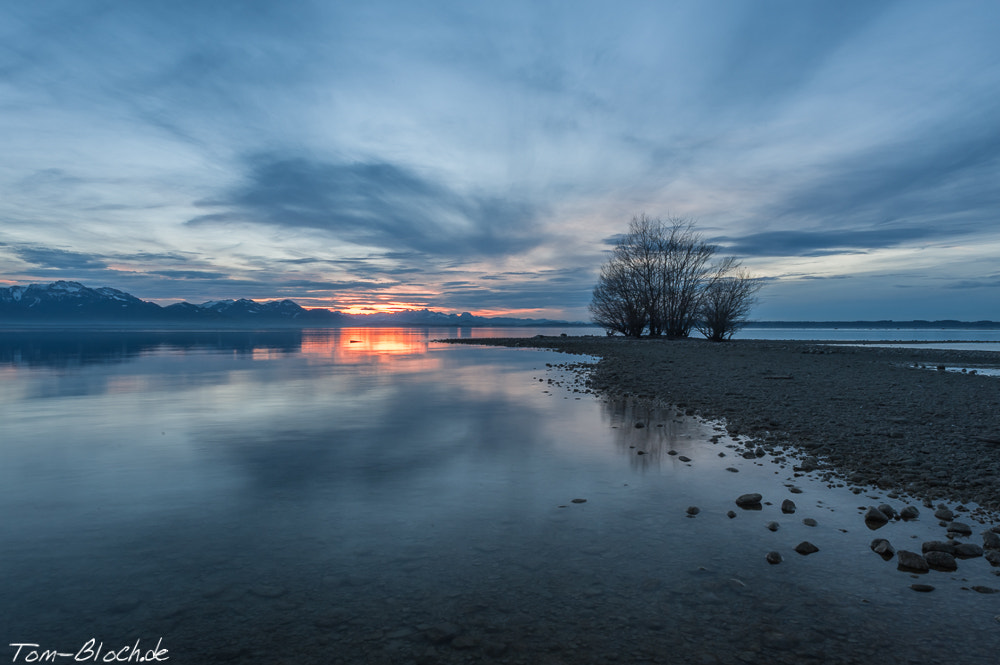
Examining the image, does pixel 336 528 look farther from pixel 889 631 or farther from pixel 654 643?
pixel 889 631

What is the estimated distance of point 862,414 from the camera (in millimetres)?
12164

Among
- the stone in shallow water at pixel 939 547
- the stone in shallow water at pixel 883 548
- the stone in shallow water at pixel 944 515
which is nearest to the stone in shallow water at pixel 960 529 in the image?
the stone in shallow water at pixel 944 515

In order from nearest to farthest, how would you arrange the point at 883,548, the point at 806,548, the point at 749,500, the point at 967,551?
1. the point at 967,551
2. the point at 883,548
3. the point at 806,548
4. the point at 749,500

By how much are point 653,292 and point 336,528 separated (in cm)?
5745

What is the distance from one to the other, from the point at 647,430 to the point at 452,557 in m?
7.61

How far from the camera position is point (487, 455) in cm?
Result: 1017

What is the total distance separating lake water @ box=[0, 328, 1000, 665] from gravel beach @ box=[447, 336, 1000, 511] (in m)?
1.06

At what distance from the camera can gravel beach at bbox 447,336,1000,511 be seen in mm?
7930

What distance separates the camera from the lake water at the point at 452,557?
13.5 feet

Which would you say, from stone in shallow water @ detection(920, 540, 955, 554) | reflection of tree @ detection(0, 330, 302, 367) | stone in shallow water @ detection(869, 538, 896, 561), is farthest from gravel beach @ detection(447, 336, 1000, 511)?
reflection of tree @ detection(0, 330, 302, 367)

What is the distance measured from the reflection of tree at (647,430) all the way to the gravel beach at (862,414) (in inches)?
36.0

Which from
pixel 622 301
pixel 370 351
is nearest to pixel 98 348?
pixel 370 351

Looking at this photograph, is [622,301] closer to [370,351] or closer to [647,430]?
[370,351]

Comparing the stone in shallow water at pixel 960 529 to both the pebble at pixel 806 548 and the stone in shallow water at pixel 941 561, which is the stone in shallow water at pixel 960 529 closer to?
the stone in shallow water at pixel 941 561
